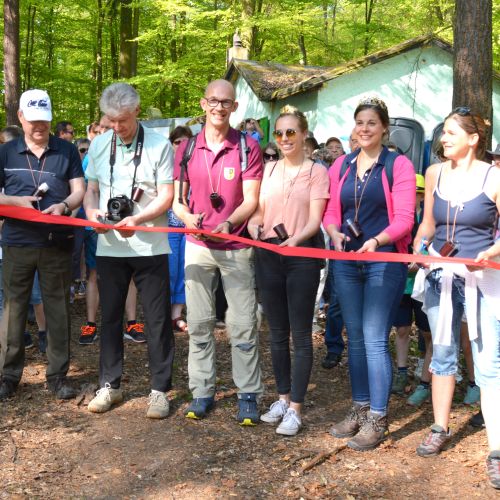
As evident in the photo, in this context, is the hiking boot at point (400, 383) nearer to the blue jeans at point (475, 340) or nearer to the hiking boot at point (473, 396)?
the hiking boot at point (473, 396)

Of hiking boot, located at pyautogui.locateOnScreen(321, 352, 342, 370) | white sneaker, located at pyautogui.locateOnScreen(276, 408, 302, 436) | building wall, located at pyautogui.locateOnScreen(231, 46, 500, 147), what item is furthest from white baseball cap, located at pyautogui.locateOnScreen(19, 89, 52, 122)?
building wall, located at pyautogui.locateOnScreen(231, 46, 500, 147)

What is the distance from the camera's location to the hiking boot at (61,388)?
523 centimetres

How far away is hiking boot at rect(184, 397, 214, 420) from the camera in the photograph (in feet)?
16.1

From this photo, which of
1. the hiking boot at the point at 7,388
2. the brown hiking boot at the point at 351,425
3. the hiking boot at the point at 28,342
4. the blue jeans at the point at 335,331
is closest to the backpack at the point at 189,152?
the brown hiking boot at the point at 351,425

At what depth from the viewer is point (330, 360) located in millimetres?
6492

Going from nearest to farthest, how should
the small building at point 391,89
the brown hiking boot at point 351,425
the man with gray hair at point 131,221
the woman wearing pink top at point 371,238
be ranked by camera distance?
the woman wearing pink top at point 371,238
the brown hiking boot at point 351,425
the man with gray hair at point 131,221
the small building at point 391,89

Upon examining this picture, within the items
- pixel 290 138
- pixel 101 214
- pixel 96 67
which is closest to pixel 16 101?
pixel 101 214

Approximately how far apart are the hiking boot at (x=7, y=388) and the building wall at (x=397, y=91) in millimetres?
13274

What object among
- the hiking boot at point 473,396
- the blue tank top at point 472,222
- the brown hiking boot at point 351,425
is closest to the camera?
the blue tank top at point 472,222

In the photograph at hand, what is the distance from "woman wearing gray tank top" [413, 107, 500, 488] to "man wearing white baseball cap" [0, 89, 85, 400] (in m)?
2.76

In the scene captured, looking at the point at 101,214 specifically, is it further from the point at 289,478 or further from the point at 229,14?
the point at 229,14

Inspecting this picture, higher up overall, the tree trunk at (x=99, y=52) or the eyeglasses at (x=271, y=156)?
the tree trunk at (x=99, y=52)

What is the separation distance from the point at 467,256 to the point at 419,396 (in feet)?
5.96

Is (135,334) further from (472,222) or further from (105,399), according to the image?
(472,222)
